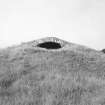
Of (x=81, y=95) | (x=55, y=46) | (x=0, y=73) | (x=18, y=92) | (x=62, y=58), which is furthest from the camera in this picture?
(x=55, y=46)

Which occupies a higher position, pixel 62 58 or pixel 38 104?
pixel 38 104

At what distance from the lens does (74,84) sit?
6.87 metres

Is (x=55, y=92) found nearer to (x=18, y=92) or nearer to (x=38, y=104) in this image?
(x=38, y=104)

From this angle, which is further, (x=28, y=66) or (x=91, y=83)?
(x=28, y=66)

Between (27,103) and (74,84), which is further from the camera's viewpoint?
(74,84)

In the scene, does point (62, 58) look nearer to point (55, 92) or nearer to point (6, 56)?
point (6, 56)

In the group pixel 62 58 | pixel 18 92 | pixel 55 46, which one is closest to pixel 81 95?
pixel 18 92

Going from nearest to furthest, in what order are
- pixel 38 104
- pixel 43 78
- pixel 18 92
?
pixel 38 104 → pixel 18 92 → pixel 43 78

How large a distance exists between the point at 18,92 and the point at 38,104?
5.31 ft

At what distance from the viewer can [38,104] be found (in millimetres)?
5148

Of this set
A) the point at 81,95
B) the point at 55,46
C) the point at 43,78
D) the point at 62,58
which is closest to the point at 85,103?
the point at 81,95

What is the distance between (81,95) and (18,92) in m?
2.50

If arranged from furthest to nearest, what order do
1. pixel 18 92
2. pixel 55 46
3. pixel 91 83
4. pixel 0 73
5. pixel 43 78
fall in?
1. pixel 55 46
2. pixel 0 73
3. pixel 43 78
4. pixel 91 83
5. pixel 18 92

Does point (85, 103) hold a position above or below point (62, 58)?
above
